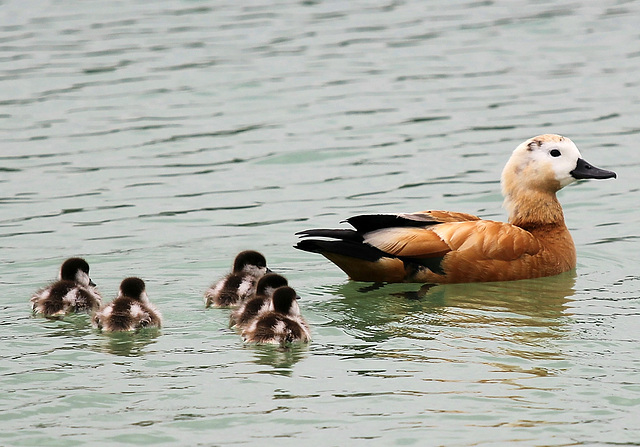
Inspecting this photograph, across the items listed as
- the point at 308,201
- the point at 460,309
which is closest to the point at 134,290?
the point at 460,309

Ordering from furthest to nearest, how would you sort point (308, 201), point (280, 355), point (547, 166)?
point (308, 201)
point (547, 166)
point (280, 355)

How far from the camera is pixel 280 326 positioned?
806cm

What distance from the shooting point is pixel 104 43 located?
19.8 metres

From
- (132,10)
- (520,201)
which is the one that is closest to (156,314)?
(520,201)

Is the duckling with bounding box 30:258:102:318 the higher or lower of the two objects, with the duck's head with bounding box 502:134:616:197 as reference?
lower

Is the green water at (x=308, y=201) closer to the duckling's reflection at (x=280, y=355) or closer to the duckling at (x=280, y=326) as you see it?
the duckling's reflection at (x=280, y=355)

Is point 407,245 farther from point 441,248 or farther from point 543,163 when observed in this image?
point 543,163

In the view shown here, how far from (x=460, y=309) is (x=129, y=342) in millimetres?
2528

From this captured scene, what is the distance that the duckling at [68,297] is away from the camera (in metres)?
8.80

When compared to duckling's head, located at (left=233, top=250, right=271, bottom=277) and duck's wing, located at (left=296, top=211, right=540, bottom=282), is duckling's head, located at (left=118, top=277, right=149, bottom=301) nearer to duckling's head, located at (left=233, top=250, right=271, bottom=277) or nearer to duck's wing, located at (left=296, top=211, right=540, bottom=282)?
duckling's head, located at (left=233, top=250, right=271, bottom=277)

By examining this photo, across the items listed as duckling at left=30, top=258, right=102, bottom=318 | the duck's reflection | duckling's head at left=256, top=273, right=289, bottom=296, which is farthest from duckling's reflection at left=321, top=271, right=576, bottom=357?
duckling at left=30, top=258, right=102, bottom=318

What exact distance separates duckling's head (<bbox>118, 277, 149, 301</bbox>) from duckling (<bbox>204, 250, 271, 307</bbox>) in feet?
1.97

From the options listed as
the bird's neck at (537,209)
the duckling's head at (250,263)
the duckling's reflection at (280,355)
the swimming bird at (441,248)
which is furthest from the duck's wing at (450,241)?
the duckling's reflection at (280,355)

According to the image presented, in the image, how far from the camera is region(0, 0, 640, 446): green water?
701 cm
